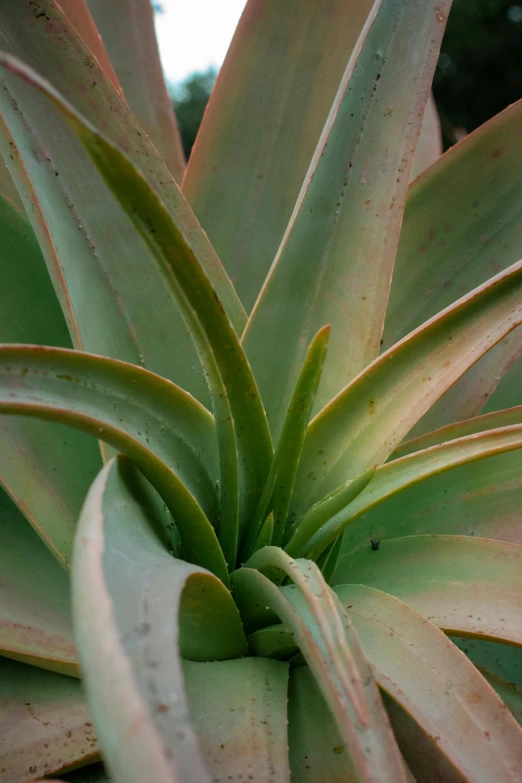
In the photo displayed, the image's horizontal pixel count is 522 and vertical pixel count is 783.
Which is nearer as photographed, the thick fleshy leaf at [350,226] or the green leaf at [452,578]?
the green leaf at [452,578]

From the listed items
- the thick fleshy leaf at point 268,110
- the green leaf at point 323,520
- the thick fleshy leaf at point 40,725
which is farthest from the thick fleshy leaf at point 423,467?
the thick fleshy leaf at point 268,110

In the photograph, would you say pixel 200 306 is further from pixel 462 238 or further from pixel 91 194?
pixel 462 238

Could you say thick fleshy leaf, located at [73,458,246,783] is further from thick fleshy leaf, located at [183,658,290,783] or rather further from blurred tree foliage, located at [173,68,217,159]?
blurred tree foliage, located at [173,68,217,159]

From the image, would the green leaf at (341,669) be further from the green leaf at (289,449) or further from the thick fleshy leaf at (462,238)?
the thick fleshy leaf at (462,238)

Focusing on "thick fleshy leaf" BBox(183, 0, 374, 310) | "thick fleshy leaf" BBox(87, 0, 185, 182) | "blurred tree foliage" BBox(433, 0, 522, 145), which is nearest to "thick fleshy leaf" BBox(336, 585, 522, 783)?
"thick fleshy leaf" BBox(183, 0, 374, 310)

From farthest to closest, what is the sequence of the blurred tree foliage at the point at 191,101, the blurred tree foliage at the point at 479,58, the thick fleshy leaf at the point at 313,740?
the blurred tree foliage at the point at 191,101 → the blurred tree foliage at the point at 479,58 → the thick fleshy leaf at the point at 313,740

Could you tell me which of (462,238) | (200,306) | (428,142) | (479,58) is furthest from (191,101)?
(200,306)
